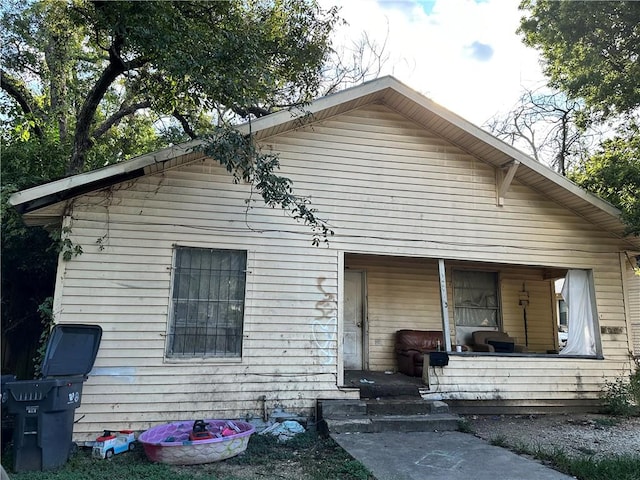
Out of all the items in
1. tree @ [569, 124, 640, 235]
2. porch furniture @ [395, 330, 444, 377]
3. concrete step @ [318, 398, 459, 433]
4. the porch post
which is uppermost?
tree @ [569, 124, 640, 235]

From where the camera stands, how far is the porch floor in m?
6.76

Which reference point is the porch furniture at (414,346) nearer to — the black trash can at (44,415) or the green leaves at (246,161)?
the green leaves at (246,161)

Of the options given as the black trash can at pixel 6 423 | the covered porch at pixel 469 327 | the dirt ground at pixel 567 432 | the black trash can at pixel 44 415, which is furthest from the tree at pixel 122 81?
the dirt ground at pixel 567 432

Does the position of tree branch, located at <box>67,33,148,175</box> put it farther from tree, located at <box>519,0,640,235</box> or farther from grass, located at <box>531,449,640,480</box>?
tree, located at <box>519,0,640,235</box>

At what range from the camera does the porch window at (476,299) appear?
9.34 m

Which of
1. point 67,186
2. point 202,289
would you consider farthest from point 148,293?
point 67,186

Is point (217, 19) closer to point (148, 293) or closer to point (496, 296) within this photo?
point (148, 293)

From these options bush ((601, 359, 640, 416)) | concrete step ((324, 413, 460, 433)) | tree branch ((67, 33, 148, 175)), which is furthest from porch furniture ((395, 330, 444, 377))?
tree branch ((67, 33, 148, 175))

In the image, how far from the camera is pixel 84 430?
221 inches

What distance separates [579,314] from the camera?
26.0 ft

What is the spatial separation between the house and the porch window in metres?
1.66

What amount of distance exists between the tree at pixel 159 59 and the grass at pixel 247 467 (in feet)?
15.2

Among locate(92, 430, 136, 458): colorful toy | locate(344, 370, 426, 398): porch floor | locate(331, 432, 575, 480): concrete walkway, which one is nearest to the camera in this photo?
locate(331, 432, 575, 480): concrete walkway

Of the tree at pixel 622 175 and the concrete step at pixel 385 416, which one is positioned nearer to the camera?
the concrete step at pixel 385 416
